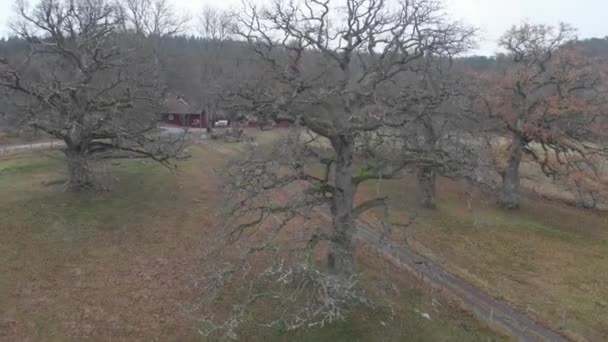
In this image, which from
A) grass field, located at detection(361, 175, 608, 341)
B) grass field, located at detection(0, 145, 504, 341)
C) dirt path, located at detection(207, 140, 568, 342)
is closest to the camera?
grass field, located at detection(0, 145, 504, 341)

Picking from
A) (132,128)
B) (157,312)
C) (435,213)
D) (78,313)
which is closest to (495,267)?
(435,213)

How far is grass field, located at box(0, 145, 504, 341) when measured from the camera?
15.2m

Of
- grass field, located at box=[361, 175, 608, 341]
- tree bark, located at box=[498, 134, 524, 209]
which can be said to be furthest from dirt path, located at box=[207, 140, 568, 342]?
tree bark, located at box=[498, 134, 524, 209]

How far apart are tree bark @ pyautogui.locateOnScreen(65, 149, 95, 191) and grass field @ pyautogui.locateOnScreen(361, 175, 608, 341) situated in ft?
54.3

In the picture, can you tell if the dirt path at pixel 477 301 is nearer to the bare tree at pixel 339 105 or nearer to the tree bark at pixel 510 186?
the bare tree at pixel 339 105

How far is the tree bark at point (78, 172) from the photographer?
26.3 metres

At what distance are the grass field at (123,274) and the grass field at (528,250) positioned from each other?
127 inches

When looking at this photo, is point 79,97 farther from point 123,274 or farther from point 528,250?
point 528,250

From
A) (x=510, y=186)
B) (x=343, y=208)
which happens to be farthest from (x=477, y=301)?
A: (x=510, y=186)

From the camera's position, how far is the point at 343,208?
54.8 ft

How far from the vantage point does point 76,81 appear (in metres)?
25.9

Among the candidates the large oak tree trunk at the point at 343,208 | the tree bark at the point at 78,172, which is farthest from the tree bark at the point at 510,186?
the tree bark at the point at 78,172

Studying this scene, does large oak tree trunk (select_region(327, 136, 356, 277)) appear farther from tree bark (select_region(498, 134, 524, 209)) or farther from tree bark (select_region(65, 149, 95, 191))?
tree bark (select_region(498, 134, 524, 209))

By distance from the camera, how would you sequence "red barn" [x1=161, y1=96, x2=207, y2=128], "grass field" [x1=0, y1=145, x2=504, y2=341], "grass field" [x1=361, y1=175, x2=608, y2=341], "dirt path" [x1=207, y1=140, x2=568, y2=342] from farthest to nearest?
1. "red barn" [x1=161, y1=96, x2=207, y2=128]
2. "grass field" [x1=361, y1=175, x2=608, y2=341]
3. "dirt path" [x1=207, y1=140, x2=568, y2=342]
4. "grass field" [x1=0, y1=145, x2=504, y2=341]
